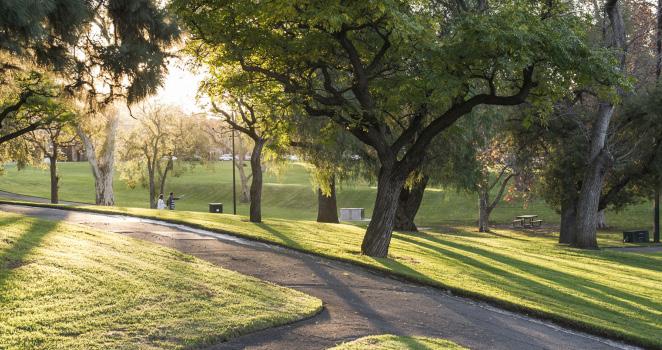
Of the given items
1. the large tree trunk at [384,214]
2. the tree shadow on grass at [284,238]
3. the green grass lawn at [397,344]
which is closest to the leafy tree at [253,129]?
the tree shadow on grass at [284,238]

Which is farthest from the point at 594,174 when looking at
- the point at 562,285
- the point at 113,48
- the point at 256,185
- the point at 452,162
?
the point at 113,48

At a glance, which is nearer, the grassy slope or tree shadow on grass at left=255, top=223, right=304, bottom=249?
the grassy slope

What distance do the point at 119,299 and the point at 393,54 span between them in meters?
9.73

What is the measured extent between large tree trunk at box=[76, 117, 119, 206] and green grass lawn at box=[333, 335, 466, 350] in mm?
32492

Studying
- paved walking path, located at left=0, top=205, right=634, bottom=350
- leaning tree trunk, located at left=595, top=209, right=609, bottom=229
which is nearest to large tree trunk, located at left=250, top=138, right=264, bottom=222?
paved walking path, located at left=0, top=205, right=634, bottom=350

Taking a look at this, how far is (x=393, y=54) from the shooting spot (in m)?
15.9

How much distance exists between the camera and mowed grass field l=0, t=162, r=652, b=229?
4922 centimetres

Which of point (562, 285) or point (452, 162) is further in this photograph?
point (452, 162)

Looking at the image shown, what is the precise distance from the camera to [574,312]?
40.1ft

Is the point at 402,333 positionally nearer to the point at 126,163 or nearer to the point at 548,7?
the point at 548,7

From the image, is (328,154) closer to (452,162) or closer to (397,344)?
(452,162)

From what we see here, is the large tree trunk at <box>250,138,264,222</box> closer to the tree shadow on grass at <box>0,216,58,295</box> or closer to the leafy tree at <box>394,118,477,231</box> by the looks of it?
the leafy tree at <box>394,118,477,231</box>

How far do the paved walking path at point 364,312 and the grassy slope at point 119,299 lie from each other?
526 mm

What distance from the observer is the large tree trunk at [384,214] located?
16.5 metres
